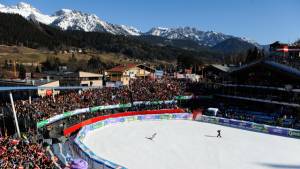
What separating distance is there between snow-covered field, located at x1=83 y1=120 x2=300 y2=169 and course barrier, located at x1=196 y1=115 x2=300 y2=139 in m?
1.58

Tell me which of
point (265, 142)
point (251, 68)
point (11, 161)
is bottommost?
point (265, 142)

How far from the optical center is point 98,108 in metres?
55.1

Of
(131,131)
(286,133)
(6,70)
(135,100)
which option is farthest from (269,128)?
(6,70)

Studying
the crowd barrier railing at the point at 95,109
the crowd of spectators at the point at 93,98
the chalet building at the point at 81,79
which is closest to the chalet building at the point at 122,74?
the chalet building at the point at 81,79

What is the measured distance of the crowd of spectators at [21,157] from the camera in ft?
73.1

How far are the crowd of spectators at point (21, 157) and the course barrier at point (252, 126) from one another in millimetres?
32877

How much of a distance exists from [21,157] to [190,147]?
2004 centimetres

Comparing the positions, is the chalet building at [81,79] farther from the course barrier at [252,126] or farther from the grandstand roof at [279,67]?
the grandstand roof at [279,67]

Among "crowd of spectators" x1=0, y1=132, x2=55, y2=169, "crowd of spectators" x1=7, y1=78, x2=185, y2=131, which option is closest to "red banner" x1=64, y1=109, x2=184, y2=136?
"crowd of spectators" x1=7, y1=78, x2=185, y2=131

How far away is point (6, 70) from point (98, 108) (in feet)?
246

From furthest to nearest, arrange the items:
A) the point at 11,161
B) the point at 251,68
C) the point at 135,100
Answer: the point at 251,68 → the point at 135,100 → the point at 11,161

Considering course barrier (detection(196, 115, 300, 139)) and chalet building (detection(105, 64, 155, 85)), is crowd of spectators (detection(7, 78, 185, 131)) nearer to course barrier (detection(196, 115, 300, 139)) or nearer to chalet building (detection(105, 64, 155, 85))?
course barrier (detection(196, 115, 300, 139))

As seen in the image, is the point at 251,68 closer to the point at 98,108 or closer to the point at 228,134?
the point at 228,134

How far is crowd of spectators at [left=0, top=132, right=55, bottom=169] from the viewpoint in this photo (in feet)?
73.1
